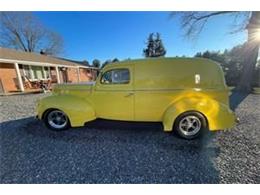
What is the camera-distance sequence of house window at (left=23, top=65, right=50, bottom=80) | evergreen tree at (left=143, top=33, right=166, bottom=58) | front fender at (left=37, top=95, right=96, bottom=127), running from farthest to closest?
evergreen tree at (left=143, top=33, right=166, bottom=58) → house window at (left=23, top=65, right=50, bottom=80) → front fender at (left=37, top=95, right=96, bottom=127)

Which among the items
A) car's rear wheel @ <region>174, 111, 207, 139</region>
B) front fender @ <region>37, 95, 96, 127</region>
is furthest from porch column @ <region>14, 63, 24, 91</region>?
car's rear wheel @ <region>174, 111, 207, 139</region>

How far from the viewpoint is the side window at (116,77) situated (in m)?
3.64

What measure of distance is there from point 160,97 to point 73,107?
2.13m

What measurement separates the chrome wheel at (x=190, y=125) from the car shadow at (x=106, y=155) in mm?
198

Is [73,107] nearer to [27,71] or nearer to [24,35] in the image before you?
[27,71]

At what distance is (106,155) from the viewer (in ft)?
9.35

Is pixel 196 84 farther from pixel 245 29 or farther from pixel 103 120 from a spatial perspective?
pixel 245 29

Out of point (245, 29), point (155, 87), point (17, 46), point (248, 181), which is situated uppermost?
point (17, 46)

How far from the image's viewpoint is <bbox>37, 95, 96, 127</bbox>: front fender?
149 inches

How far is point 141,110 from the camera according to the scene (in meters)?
3.68

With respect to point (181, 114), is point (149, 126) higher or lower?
lower

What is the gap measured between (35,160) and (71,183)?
1.00 metres

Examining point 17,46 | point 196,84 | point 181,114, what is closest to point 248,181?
point 181,114

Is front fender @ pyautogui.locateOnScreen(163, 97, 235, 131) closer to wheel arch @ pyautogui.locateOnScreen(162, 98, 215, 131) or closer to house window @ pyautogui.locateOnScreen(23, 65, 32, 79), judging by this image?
wheel arch @ pyautogui.locateOnScreen(162, 98, 215, 131)
